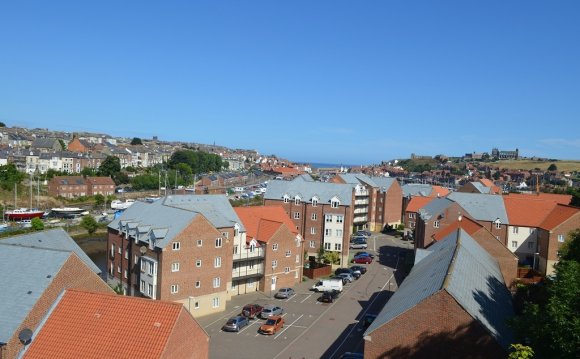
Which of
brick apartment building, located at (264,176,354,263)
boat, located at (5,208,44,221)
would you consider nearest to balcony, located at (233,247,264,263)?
brick apartment building, located at (264,176,354,263)

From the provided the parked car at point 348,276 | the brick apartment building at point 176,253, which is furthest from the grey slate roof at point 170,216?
the parked car at point 348,276

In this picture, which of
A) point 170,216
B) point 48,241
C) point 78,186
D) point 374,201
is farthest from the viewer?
point 78,186

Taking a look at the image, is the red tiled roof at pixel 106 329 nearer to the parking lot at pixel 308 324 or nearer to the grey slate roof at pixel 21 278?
the grey slate roof at pixel 21 278

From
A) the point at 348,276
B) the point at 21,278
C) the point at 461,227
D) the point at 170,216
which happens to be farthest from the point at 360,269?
the point at 21,278

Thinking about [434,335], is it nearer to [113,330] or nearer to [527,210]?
[113,330]

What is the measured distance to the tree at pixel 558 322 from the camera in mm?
17875

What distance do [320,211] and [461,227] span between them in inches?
670

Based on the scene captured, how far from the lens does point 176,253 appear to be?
3503cm

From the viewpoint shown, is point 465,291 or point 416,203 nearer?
point 465,291

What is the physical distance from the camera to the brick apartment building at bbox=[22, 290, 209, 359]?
1741cm

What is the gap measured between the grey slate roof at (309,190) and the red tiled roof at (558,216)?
21.0 m

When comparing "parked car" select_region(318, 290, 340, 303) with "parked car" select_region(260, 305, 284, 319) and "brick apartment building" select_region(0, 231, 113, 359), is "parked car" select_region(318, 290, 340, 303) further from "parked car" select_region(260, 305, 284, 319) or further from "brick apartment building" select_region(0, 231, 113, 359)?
"brick apartment building" select_region(0, 231, 113, 359)

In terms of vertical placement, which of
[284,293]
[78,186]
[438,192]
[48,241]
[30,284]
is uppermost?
[48,241]

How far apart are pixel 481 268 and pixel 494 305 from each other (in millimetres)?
5360
